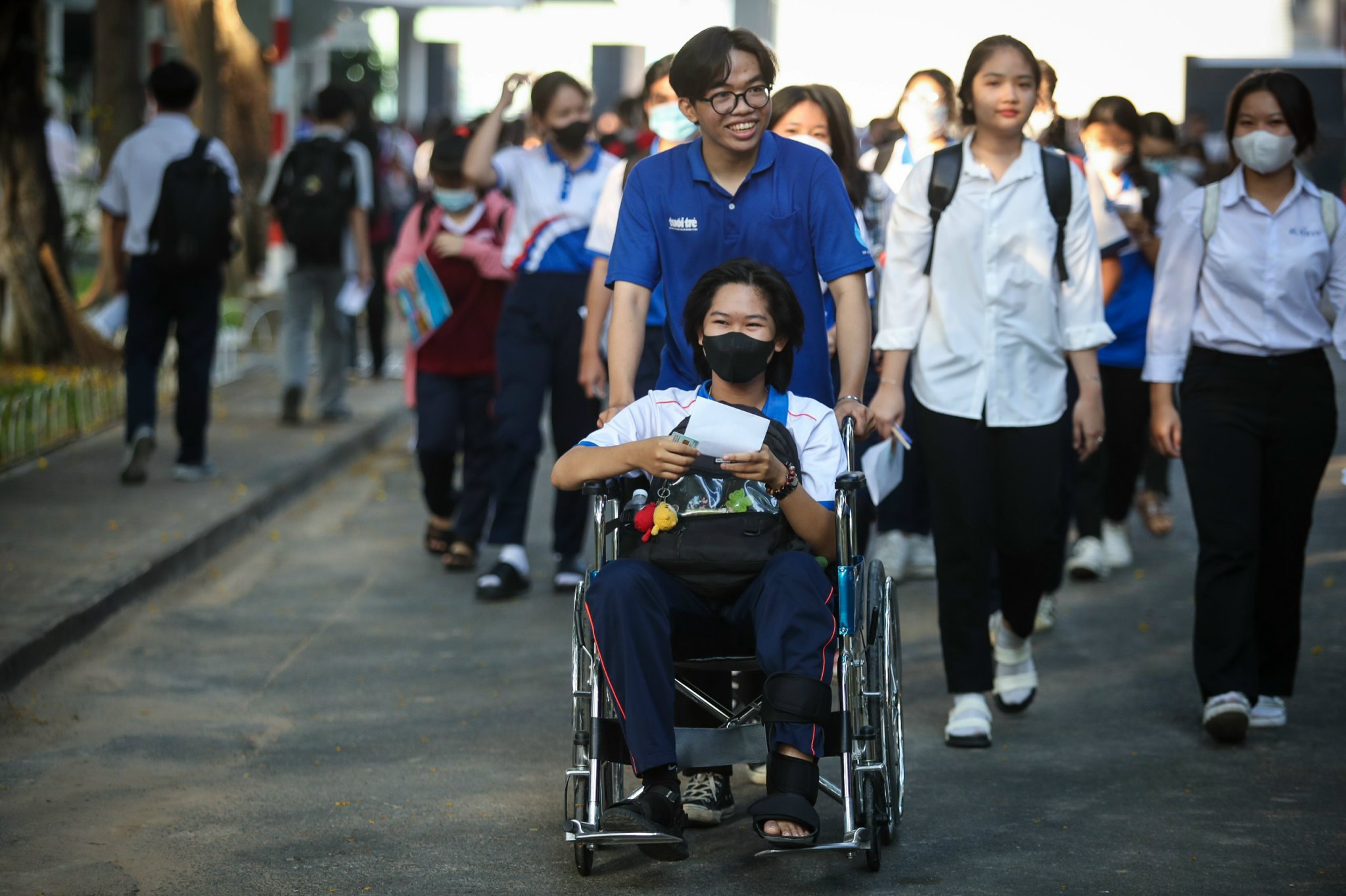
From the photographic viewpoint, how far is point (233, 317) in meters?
16.5

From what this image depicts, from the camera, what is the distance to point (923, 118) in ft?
Answer: 25.0

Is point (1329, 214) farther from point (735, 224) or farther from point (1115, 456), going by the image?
point (1115, 456)

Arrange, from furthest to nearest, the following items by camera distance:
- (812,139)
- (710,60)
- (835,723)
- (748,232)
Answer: (812,139), (748,232), (710,60), (835,723)

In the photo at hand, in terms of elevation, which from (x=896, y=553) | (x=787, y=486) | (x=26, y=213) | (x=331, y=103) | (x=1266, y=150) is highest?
(x=331, y=103)

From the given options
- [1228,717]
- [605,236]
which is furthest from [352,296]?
[1228,717]

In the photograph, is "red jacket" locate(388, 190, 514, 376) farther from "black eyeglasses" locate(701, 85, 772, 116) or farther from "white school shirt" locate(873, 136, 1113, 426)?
"black eyeglasses" locate(701, 85, 772, 116)

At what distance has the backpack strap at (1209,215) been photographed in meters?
5.86

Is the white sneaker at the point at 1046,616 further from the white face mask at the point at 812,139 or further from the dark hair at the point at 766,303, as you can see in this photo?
the dark hair at the point at 766,303

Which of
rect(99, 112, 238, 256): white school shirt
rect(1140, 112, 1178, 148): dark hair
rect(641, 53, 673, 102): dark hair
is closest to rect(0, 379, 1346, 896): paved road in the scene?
rect(641, 53, 673, 102): dark hair

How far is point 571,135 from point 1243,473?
10.8 ft

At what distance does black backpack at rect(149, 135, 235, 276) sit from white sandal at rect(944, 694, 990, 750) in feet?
17.3

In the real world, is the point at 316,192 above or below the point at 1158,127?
below

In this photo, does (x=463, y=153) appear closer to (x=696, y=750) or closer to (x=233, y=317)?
(x=696, y=750)

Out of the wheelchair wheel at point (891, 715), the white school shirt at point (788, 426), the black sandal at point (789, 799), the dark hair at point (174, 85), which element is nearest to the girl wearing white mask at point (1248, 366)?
the wheelchair wheel at point (891, 715)
